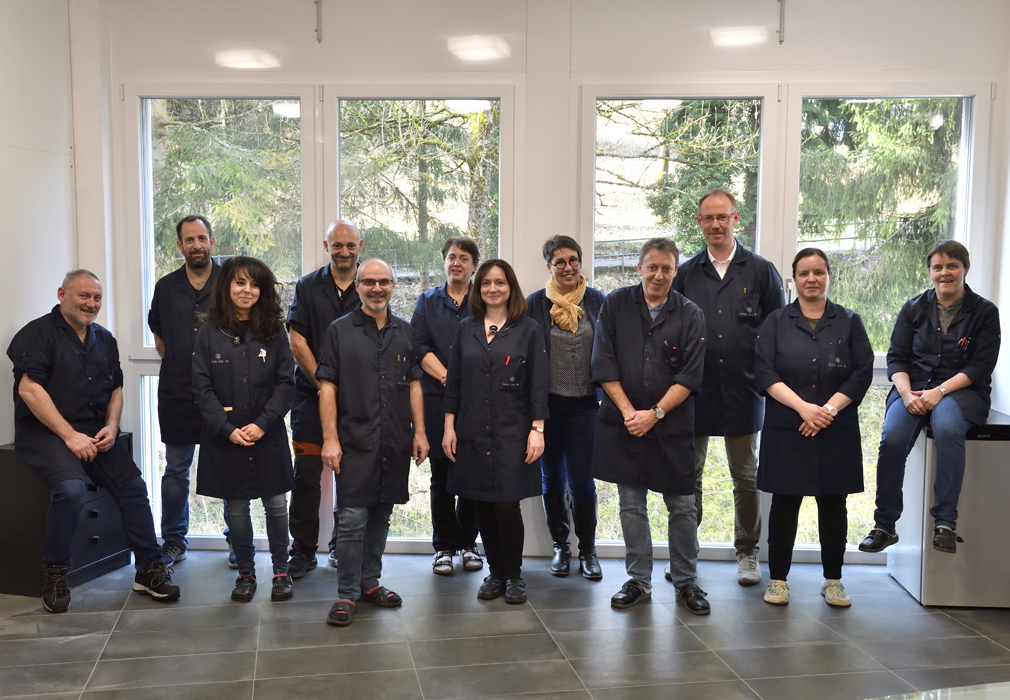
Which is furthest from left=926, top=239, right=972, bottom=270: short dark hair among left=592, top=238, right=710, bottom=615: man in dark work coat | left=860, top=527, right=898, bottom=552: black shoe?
left=860, top=527, right=898, bottom=552: black shoe

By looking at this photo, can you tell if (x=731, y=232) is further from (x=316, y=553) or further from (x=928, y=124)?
(x=316, y=553)

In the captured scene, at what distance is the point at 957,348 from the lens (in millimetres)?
3988

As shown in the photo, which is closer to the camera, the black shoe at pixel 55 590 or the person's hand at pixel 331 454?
the person's hand at pixel 331 454

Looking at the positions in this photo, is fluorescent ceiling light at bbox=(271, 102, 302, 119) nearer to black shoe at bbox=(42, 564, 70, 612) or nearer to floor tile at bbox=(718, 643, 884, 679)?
black shoe at bbox=(42, 564, 70, 612)

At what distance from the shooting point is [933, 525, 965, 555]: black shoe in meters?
3.78

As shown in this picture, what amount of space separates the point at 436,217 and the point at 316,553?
1991 mm

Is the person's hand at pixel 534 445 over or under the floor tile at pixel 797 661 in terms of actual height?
over

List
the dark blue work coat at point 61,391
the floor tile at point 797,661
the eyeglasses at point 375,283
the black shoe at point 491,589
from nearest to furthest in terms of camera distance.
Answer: the floor tile at point 797,661 < the eyeglasses at point 375,283 < the dark blue work coat at point 61,391 < the black shoe at point 491,589

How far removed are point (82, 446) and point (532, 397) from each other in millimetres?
2098

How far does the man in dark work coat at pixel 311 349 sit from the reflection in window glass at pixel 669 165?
1.44 m

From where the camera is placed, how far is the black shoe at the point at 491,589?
402 centimetres

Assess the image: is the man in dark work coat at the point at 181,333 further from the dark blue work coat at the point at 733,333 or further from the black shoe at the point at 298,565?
the dark blue work coat at the point at 733,333

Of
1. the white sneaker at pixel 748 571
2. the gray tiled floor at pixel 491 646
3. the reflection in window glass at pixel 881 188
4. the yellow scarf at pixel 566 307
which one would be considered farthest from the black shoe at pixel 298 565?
the reflection in window glass at pixel 881 188

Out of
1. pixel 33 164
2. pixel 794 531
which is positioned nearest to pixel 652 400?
pixel 794 531
